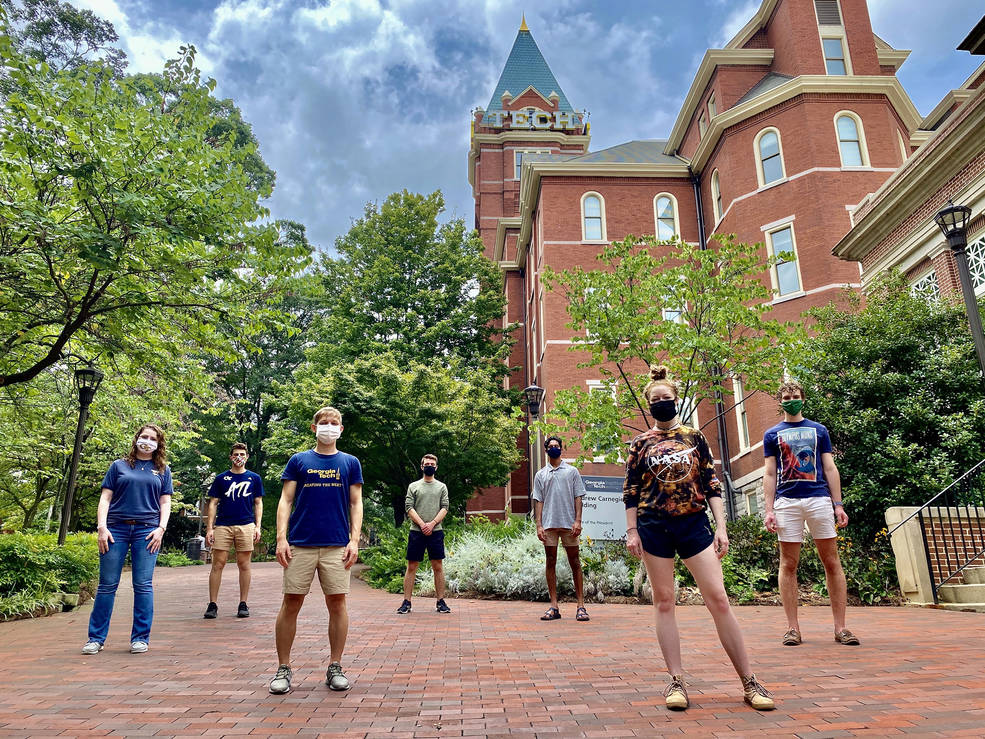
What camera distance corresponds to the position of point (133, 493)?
6602 mm

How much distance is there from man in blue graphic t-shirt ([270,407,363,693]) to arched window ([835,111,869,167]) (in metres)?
22.6

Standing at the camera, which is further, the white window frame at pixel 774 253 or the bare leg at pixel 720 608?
the white window frame at pixel 774 253

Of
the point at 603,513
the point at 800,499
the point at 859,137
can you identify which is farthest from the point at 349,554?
the point at 859,137

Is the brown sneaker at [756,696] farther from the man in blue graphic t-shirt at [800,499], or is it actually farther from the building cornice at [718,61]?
the building cornice at [718,61]

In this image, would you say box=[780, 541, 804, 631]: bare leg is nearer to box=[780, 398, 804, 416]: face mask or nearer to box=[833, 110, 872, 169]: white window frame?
box=[780, 398, 804, 416]: face mask

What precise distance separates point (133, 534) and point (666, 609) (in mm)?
4880

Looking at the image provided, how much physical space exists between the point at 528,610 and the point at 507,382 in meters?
25.3

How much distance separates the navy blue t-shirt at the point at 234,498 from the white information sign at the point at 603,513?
21.4ft

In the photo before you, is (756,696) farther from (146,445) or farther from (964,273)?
(964,273)

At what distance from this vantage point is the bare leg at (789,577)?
6002 millimetres

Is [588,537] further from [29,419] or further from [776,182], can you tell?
[776,182]

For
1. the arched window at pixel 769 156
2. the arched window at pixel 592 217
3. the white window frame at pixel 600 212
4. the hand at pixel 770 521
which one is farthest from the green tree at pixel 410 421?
the hand at pixel 770 521

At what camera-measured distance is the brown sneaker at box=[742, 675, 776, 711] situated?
154 inches

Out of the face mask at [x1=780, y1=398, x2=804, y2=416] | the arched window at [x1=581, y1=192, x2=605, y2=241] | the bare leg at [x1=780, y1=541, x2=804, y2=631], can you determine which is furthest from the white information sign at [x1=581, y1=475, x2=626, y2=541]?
the arched window at [x1=581, y1=192, x2=605, y2=241]
